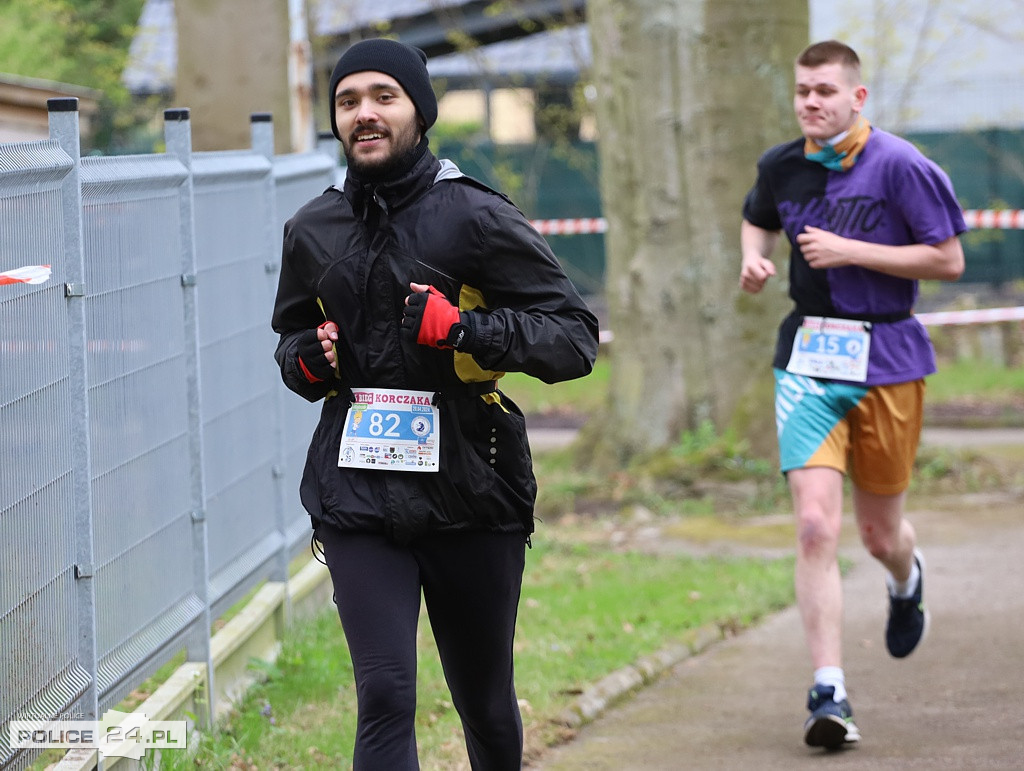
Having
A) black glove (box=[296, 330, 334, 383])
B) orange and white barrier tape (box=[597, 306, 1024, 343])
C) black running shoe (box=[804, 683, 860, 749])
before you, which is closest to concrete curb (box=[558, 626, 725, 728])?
black running shoe (box=[804, 683, 860, 749])

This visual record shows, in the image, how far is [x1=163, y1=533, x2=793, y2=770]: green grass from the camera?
209 inches

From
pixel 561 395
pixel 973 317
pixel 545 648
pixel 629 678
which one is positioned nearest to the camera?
pixel 629 678

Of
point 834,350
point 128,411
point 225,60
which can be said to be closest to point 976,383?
point 225,60

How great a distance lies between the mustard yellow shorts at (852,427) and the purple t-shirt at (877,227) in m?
0.08

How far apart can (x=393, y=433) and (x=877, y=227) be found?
2.59m

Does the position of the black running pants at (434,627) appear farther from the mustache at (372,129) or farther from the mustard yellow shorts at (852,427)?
the mustard yellow shorts at (852,427)

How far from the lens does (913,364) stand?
5.87m

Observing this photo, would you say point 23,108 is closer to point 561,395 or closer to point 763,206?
point 561,395

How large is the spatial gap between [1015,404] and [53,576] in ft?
39.9

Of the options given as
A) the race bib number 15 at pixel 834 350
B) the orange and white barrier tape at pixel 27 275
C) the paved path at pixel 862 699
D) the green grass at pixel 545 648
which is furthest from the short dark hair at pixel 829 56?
the orange and white barrier tape at pixel 27 275

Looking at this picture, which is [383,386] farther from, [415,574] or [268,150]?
[268,150]

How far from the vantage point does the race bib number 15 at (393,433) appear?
3936 mm

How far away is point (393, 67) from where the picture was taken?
399cm

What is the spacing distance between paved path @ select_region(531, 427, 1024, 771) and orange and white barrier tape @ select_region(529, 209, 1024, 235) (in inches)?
340
